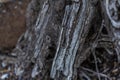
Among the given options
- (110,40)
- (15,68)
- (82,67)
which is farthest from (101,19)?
(15,68)

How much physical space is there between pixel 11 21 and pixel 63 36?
2.65 feet

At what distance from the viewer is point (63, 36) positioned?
1.52 meters

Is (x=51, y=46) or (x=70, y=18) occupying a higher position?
(x=70, y=18)

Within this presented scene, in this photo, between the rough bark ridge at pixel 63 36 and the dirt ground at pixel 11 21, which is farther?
the dirt ground at pixel 11 21

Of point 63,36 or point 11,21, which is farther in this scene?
point 11,21

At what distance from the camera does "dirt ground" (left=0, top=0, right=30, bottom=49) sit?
7.22 ft

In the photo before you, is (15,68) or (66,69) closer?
(66,69)

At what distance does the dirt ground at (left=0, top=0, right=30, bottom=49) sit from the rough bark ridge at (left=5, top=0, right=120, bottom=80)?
41 cm

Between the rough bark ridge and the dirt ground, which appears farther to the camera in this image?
the dirt ground

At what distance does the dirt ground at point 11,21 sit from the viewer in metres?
2.20

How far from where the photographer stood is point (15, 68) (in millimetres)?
1882

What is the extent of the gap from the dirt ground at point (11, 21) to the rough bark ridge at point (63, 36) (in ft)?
1.35

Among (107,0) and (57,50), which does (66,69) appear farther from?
(107,0)

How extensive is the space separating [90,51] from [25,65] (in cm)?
33
